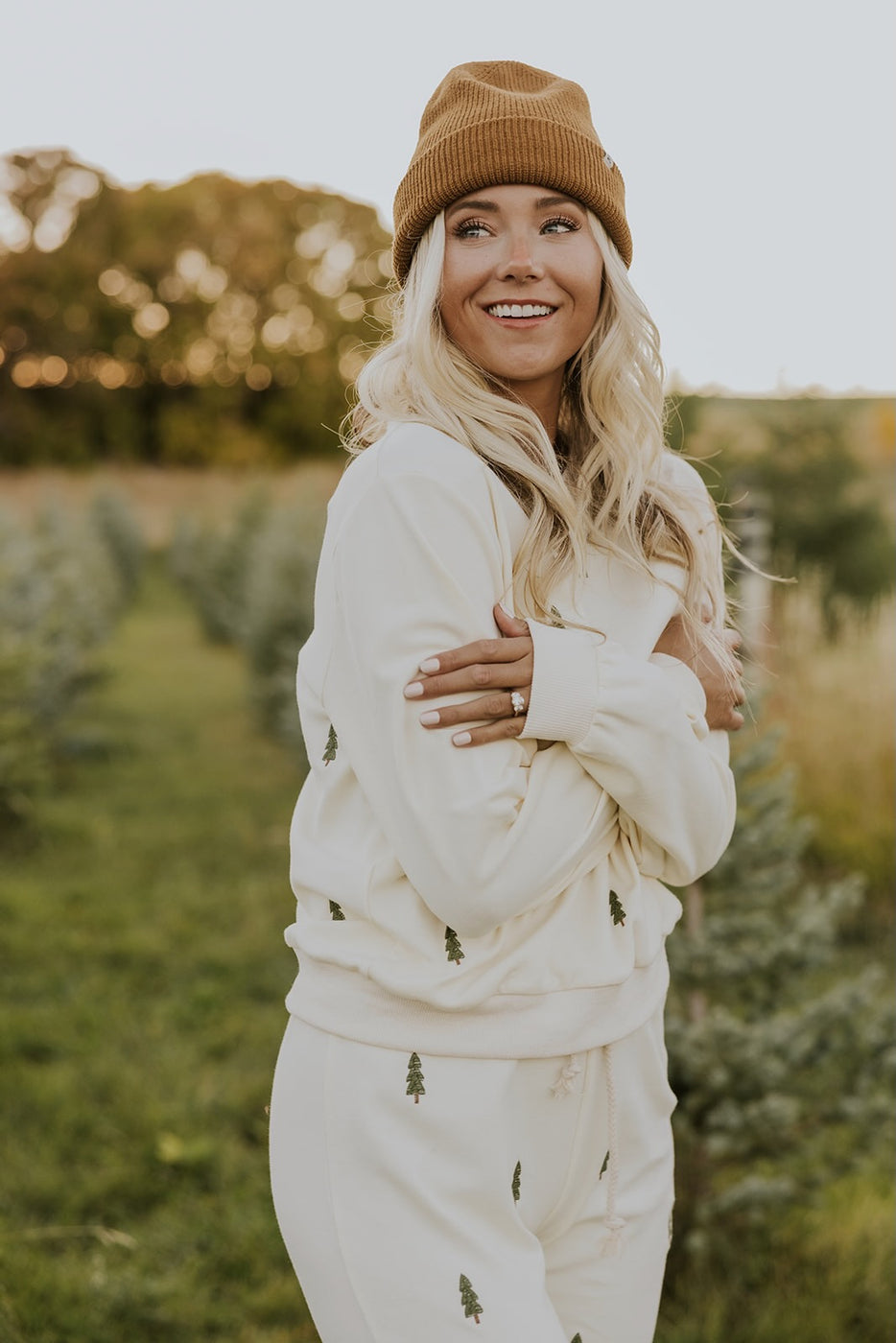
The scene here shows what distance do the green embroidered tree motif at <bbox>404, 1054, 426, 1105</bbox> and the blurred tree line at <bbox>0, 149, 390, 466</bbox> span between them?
26621 millimetres

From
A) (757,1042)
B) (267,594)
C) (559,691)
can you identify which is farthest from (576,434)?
(267,594)

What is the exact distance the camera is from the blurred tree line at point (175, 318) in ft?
93.4

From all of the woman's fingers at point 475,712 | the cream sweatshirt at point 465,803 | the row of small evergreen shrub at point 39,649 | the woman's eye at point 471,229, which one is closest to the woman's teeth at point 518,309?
the woman's eye at point 471,229

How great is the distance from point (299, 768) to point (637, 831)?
6674mm

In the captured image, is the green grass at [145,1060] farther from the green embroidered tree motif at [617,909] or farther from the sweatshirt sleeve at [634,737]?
Answer: the sweatshirt sleeve at [634,737]

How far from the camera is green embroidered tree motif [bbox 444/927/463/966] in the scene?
1524 mm

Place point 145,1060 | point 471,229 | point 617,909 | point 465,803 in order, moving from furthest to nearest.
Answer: point 145,1060 → point 471,229 → point 617,909 → point 465,803

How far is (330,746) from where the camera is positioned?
162 cm

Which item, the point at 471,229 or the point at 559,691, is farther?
the point at 471,229

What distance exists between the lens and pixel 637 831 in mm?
1667

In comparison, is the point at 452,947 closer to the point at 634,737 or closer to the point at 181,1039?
the point at 634,737

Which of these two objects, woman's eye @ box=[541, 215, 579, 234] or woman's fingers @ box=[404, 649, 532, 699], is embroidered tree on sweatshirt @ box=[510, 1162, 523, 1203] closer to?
woman's fingers @ box=[404, 649, 532, 699]

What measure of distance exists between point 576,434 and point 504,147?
46 cm

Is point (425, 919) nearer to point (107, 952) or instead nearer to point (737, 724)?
point (737, 724)
